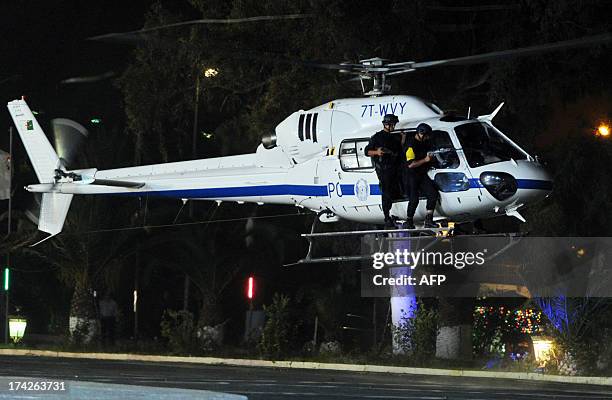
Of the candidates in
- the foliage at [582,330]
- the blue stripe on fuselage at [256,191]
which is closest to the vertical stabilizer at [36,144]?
the blue stripe on fuselage at [256,191]

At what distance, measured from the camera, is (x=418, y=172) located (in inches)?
743

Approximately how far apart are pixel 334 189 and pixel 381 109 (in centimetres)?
164

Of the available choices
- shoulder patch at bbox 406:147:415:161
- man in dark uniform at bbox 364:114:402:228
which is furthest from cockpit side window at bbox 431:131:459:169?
man in dark uniform at bbox 364:114:402:228

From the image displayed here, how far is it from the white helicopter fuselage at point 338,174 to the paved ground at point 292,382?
115 inches

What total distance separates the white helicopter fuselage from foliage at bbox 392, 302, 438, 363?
7.21m

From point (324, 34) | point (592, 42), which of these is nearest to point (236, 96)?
point (324, 34)

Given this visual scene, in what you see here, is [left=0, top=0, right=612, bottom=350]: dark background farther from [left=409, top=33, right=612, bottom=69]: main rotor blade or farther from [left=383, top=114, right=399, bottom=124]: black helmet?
[left=409, top=33, right=612, bottom=69]: main rotor blade

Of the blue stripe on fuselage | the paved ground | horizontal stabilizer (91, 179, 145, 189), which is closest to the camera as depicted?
the paved ground

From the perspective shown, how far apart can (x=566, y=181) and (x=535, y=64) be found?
3.06 meters

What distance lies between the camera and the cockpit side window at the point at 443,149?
18.8 metres

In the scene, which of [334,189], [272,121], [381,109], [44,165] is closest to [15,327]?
[272,121]

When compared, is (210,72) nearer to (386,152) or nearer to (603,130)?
(603,130)

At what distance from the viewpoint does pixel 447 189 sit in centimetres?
1897

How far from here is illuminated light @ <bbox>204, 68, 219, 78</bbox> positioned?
31.8 metres
